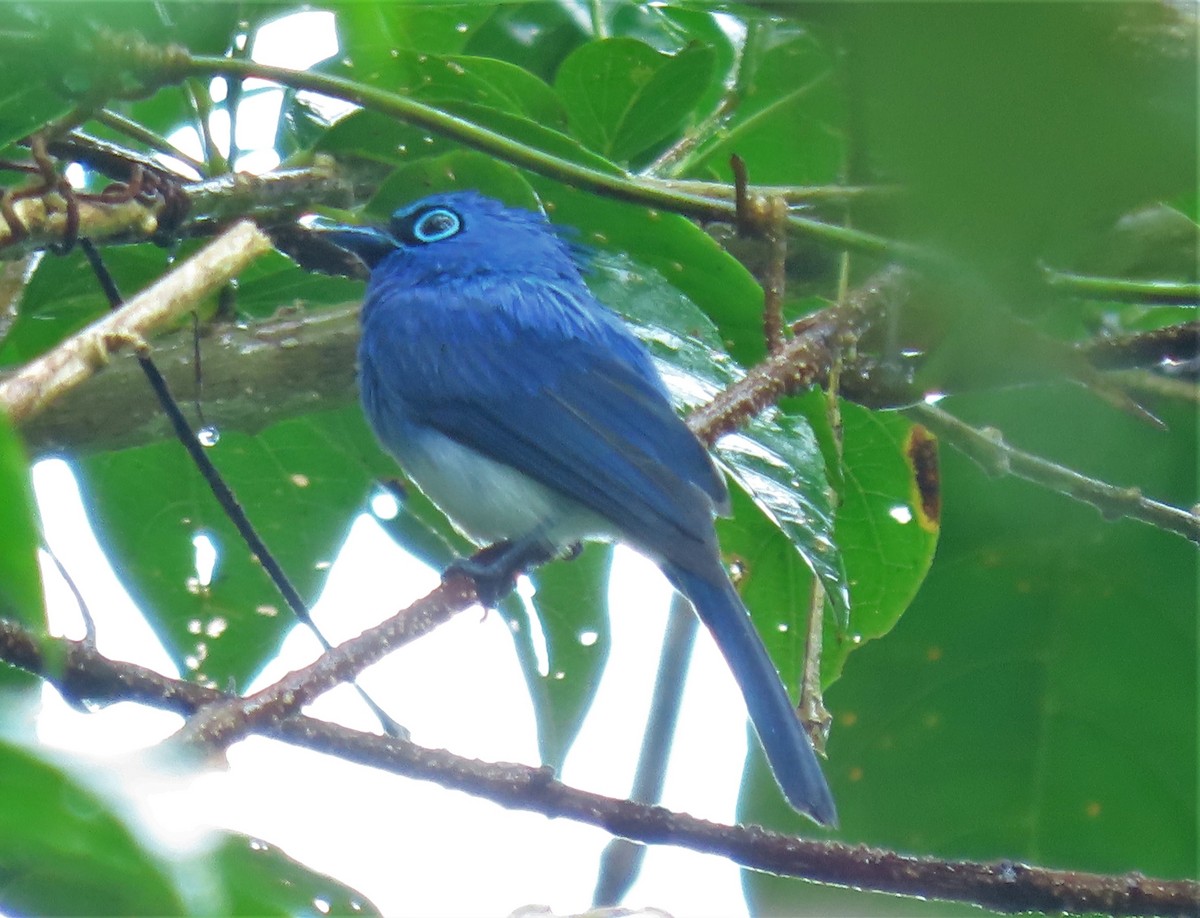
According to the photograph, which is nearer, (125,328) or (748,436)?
(125,328)

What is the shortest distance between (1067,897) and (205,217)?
2044 millimetres

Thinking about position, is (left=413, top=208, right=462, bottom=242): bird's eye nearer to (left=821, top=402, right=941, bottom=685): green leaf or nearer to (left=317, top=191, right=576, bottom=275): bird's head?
(left=317, top=191, right=576, bottom=275): bird's head

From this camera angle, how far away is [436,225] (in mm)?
3947

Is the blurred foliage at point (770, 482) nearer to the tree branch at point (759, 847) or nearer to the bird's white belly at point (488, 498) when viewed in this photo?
the bird's white belly at point (488, 498)

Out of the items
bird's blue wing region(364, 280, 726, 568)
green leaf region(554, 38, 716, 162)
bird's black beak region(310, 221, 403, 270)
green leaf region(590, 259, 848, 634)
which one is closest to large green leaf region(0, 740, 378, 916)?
green leaf region(590, 259, 848, 634)

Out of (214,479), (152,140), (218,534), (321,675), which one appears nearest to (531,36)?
(152,140)

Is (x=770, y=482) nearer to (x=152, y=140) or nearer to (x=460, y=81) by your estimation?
(x=460, y=81)

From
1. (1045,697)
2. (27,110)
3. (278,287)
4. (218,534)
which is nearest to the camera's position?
(27,110)

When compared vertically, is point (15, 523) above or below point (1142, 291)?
below

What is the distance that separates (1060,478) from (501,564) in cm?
121

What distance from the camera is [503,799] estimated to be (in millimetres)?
1807

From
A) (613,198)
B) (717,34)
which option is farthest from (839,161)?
(613,198)

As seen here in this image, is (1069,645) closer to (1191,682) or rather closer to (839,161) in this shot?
(1191,682)

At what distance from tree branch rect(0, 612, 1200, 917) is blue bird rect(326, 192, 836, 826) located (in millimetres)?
969
